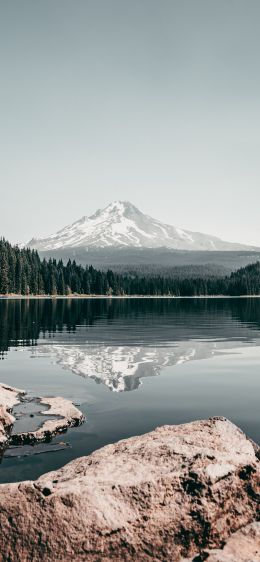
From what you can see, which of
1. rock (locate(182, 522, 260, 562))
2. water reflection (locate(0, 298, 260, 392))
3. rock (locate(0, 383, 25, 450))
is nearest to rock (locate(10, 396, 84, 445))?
rock (locate(0, 383, 25, 450))

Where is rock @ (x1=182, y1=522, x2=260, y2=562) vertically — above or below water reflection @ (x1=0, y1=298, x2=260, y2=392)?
below

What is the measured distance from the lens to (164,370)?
118 ft

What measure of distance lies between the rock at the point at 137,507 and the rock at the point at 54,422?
6767 millimetres

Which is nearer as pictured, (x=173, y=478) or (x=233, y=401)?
(x=173, y=478)

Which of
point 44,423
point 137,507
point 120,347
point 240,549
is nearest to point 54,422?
point 44,423

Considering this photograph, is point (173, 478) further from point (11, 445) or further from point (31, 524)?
point (11, 445)

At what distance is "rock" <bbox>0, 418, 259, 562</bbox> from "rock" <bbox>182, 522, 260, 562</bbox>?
0.72ft

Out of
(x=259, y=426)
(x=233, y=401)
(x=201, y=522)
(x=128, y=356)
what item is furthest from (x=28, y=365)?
(x=201, y=522)

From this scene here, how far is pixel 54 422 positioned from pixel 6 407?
305 centimetres

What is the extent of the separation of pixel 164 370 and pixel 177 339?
21.4 m

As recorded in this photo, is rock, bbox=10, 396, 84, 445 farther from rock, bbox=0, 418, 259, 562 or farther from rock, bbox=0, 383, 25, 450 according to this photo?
rock, bbox=0, 418, 259, 562

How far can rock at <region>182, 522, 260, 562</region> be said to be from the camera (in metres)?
10.0

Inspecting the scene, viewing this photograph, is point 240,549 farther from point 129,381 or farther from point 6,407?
point 129,381

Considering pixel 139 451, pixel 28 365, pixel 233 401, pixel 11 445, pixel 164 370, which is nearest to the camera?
pixel 139 451
